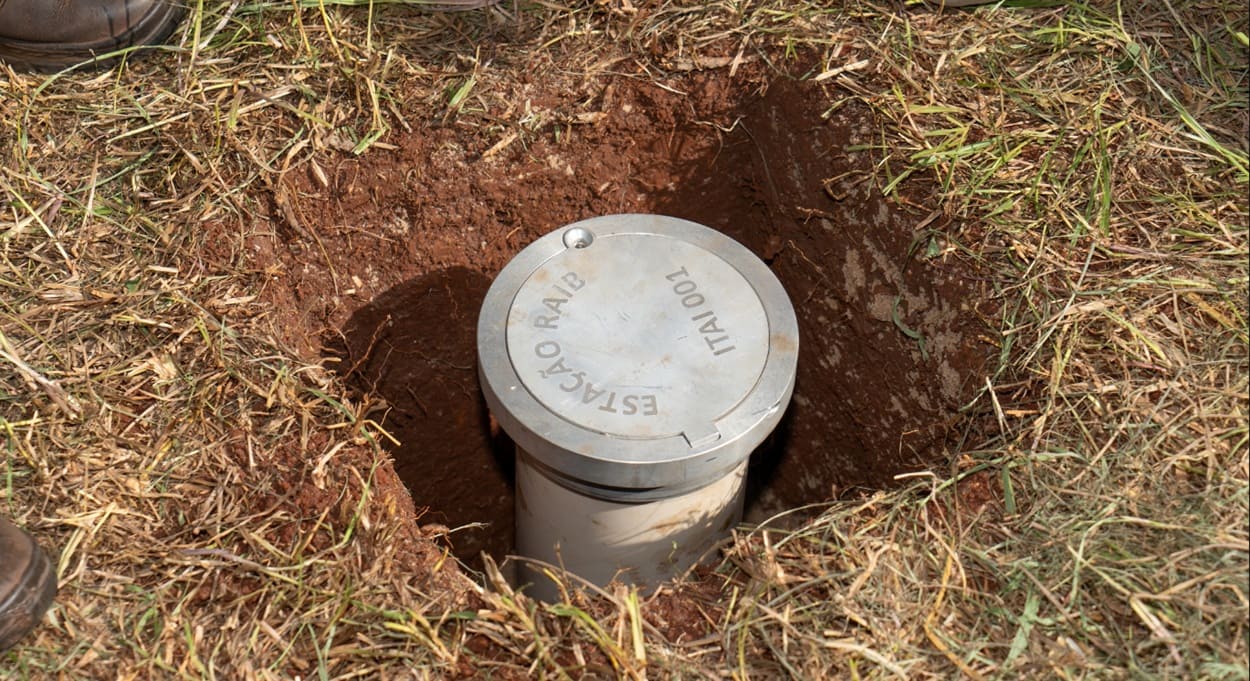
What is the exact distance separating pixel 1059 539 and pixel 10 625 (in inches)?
76.2

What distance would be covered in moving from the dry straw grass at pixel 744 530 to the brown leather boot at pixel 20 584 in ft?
0.16

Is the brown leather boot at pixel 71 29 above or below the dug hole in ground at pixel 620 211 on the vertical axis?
above

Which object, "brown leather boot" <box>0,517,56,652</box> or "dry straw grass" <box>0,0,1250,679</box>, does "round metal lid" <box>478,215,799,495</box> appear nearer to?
"dry straw grass" <box>0,0,1250,679</box>

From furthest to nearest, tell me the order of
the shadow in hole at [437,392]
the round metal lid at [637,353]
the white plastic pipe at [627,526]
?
the shadow in hole at [437,392] < the white plastic pipe at [627,526] < the round metal lid at [637,353]

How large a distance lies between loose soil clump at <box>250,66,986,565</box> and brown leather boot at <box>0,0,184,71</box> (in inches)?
26.3

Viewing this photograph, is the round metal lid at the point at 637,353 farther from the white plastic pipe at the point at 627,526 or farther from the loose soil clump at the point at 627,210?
the loose soil clump at the point at 627,210

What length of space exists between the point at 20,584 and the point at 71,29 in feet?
5.30

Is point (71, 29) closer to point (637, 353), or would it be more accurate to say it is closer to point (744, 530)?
point (637, 353)

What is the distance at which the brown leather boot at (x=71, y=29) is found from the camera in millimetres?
2949

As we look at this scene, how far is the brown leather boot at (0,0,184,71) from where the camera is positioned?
2949mm

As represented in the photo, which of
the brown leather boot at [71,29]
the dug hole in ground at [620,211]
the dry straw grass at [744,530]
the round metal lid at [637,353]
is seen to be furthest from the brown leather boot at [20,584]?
the brown leather boot at [71,29]

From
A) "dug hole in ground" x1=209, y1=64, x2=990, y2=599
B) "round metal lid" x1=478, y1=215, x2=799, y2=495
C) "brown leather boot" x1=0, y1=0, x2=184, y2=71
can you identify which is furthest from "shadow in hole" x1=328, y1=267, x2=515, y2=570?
"brown leather boot" x1=0, y1=0, x2=184, y2=71

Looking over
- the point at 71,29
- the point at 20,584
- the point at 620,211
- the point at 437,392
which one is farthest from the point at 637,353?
the point at 71,29

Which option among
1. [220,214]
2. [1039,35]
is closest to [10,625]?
[220,214]
